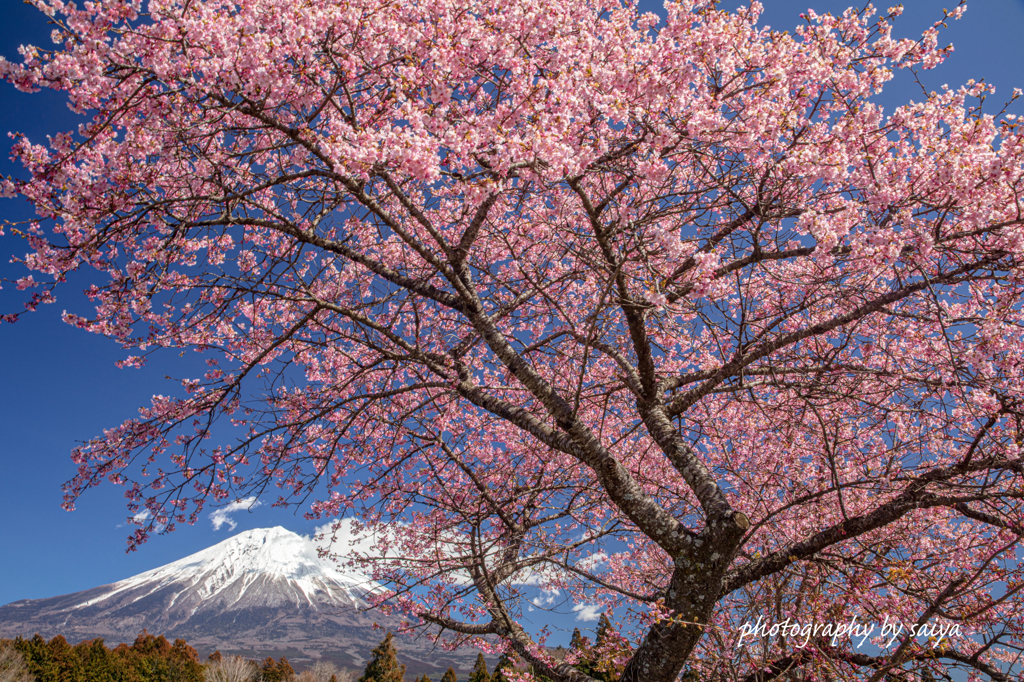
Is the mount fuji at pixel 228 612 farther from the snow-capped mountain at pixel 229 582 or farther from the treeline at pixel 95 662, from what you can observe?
the treeline at pixel 95 662

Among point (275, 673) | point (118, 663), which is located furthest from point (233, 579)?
point (118, 663)

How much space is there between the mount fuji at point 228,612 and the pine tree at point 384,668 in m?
134

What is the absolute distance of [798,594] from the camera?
2.91 m

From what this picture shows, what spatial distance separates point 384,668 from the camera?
22.4 metres

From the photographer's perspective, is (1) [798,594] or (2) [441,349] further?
(2) [441,349]

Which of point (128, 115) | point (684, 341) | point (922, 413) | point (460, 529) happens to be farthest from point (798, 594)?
point (128, 115)

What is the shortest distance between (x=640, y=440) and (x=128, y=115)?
8.52 metres

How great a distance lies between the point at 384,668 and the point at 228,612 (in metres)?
197

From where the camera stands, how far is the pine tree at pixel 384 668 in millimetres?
21609

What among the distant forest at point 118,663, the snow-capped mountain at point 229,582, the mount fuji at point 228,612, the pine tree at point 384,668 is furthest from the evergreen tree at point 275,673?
the snow-capped mountain at point 229,582

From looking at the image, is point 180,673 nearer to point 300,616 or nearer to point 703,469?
point 703,469

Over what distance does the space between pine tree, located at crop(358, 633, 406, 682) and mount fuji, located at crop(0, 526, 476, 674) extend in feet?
441

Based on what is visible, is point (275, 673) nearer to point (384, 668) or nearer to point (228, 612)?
point (384, 668)

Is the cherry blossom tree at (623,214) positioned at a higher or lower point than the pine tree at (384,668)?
higher
